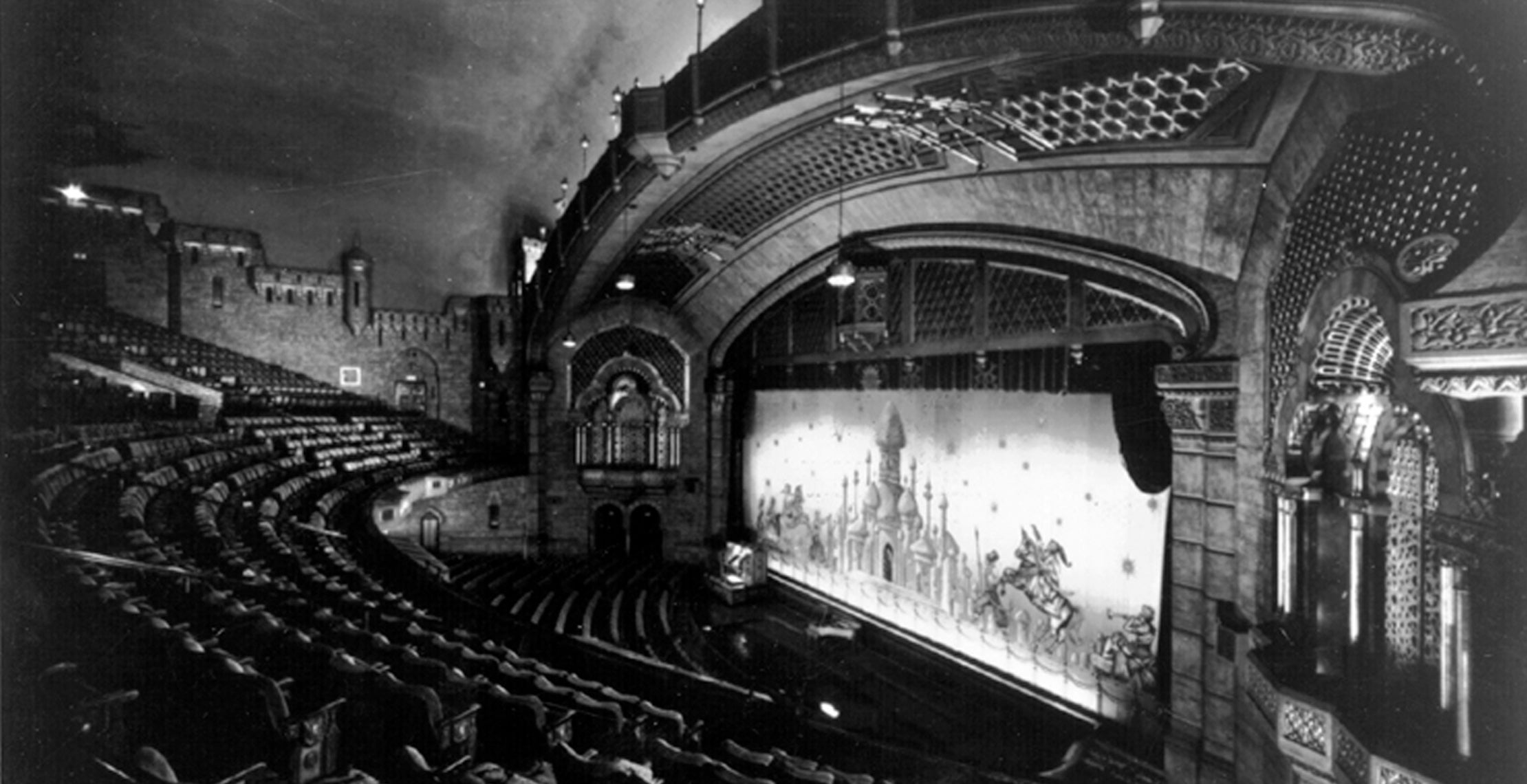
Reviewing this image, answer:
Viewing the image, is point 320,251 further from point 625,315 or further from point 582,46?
point 582,46

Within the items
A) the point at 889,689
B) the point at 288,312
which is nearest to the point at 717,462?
the point at 889,689

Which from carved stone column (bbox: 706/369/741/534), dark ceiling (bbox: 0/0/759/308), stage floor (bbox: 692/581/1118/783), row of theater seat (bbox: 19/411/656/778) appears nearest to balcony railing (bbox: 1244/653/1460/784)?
stage floor (bbox: 692/581/1118/783)

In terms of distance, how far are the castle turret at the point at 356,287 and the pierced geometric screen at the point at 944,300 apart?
1775 centimetres

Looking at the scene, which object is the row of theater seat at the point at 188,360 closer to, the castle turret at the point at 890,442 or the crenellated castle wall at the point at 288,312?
the crenellated castle wall at the point at 288,312

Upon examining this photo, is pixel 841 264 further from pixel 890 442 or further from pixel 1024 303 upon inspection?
pixel 890 442

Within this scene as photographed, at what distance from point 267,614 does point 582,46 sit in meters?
9.21

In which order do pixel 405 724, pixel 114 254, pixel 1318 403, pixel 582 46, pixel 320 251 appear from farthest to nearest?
pixel 320 251 → pixel 114 254 → pixel 582 46 → pixel 1318 403 → pixel 405 724

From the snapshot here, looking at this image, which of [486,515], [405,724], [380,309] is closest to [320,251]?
[380,309]

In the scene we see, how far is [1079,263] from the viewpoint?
7832 millimetres

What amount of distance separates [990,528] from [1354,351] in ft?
19.1

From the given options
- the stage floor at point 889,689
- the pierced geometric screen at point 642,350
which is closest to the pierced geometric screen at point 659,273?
the pierced geometric screen at point 642,350

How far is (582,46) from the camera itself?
35.8 ft

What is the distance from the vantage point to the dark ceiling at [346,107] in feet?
16.2

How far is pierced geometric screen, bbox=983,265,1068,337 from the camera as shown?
28.7ft
